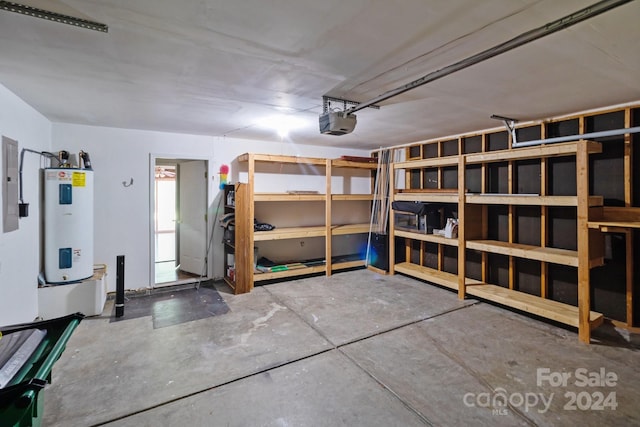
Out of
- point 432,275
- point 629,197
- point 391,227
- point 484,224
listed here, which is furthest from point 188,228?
point 629,197

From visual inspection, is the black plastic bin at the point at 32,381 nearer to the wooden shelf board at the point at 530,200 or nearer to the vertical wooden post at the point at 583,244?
the vertical wooden post at the point at 583,244

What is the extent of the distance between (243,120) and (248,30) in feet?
6.85

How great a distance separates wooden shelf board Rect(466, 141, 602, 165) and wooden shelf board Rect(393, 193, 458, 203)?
0.51 m

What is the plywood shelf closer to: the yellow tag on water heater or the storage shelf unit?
the storage shelf unit

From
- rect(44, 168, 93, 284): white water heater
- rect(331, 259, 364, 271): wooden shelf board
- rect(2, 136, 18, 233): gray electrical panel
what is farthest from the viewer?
rect(331, 259, 364, 271): wooden shelf board

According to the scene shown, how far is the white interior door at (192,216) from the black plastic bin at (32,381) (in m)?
3.20

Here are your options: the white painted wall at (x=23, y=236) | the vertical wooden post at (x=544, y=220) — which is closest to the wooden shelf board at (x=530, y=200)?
the vertical wooden post at (x=544, y=220)

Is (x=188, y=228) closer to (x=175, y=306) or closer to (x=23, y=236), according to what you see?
(x=175, y=306)

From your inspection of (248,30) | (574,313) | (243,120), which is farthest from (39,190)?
(574,313)

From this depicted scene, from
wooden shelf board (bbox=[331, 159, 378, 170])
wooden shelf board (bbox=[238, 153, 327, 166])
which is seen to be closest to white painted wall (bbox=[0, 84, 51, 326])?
wooden shelf board (bbox=[238, 153, 327, 166])

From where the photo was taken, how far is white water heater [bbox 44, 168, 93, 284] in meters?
3.36

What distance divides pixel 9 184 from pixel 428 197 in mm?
4539

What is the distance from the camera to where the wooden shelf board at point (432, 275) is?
425cm

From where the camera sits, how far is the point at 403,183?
555 cm
